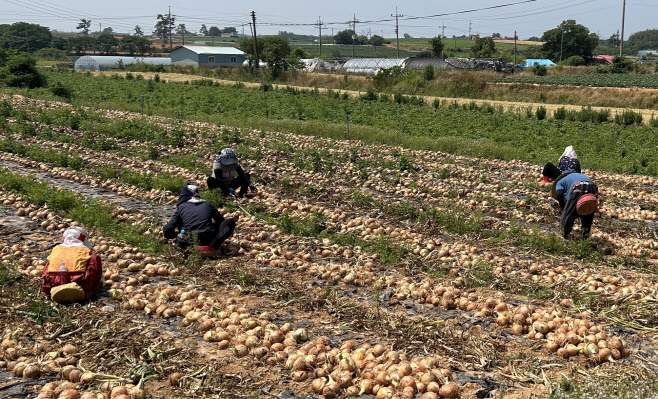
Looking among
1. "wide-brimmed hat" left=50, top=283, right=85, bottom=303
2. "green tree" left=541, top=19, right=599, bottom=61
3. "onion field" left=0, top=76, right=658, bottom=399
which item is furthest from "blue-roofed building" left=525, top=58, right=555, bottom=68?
"wide-brimmed hat" left=50, top=283, right=85, bottom=303

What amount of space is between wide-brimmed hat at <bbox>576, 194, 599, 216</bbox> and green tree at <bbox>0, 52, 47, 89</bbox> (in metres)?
33.3

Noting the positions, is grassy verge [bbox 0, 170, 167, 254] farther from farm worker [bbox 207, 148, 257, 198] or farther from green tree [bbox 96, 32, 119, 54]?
green tree [bbox 96, 32, 119, 54]

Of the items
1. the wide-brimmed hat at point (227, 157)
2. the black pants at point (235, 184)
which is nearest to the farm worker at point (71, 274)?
the wide-brimmed hat at point (227, 157)

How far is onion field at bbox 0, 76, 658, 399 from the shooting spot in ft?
15.1

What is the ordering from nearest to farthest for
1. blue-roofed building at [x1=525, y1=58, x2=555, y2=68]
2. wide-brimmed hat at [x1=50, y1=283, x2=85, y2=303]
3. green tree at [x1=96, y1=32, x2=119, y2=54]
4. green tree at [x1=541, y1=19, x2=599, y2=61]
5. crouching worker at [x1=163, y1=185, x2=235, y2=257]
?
1. wide-brimmed hat at [x1=50, y1=283, x2=85, y2=303]
2. crouching worker at [x1=163, y1=185, x2=235, y2=257]
3. blue-roofed building at [x1=525, y1=58, x2=555, y2=68]
4. green tree at [x1=541, y1=19, x2=599, y2=61]
5. green tree at [x1=96, y1=32, x2=119, y2=54]

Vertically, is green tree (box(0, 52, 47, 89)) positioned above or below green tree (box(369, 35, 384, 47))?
below

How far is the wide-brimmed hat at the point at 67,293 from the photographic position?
19.1 feet

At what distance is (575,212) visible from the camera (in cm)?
840

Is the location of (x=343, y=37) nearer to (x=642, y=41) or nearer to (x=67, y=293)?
(x=642, y=41)

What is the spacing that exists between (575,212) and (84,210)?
7.32 metres

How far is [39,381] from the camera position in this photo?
4602 mm

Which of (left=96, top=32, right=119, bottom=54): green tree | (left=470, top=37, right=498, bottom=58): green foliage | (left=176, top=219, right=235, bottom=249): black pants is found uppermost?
(left=96, top=32, right=119, bottom=54): green tree

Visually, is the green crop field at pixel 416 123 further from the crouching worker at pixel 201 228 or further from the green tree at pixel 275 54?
the green tree at pixel 275 54

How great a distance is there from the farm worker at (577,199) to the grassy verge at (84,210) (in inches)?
223
